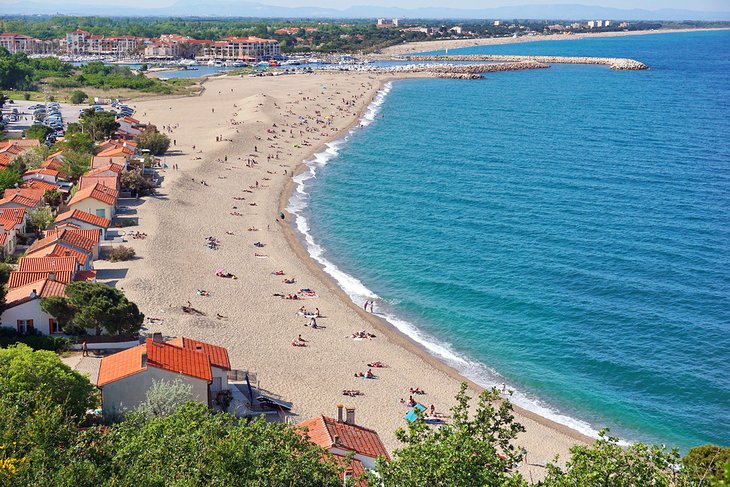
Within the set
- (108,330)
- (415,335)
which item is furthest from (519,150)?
(108,330)

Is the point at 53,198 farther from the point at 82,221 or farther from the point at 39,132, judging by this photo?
the point at 39,132

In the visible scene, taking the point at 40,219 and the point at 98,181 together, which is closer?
the point at 40,219

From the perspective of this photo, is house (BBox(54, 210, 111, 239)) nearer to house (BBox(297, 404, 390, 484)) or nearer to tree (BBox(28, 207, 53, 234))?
tree (BBox(28, 207, 53, 234))

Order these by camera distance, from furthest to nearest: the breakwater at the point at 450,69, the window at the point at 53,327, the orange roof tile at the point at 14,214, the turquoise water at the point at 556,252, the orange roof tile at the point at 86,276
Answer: the breakwater at the point at 450,69 < the orange roof tile at the point at 14,214 < the orange roof tile at the point at 86,276 < the turquoise water at the point at 556,252 < the window at the point at 53,327

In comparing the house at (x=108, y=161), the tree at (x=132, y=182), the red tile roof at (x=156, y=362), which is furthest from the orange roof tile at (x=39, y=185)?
the red tile roof at (x=156, y=362)

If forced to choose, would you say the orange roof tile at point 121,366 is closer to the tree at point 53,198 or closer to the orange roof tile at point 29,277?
the orange roof tile at point 29,277

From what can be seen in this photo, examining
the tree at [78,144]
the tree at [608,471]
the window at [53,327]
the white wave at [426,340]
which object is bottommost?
the white wave at [426,340]

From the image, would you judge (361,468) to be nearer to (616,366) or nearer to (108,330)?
(108,330)

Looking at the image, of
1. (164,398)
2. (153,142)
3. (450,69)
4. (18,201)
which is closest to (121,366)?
(164,398)
